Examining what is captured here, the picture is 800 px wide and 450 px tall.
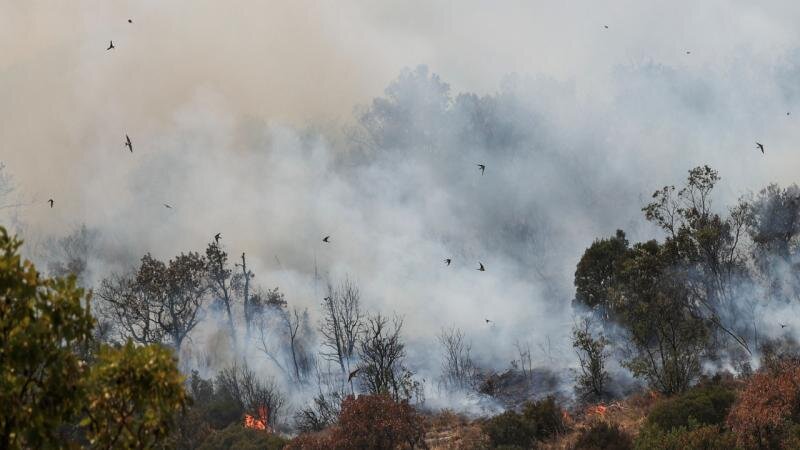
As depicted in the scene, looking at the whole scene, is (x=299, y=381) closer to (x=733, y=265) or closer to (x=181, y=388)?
(x=733, y=265)

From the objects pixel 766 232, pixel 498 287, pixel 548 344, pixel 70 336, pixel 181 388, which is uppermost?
pixel 498 287

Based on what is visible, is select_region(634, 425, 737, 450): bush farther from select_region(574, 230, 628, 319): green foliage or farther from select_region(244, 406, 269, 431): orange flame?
select_region(574, 230, 628, 319): green foliage

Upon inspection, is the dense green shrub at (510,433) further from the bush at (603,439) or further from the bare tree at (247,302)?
the bare tree at (247,302)

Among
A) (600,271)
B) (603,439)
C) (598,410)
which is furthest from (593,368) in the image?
(603,439)

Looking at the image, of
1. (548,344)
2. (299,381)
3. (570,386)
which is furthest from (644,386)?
(299,381)

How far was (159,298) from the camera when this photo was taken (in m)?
44.4

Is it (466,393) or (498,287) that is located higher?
(498,287)

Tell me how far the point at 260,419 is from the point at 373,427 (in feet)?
48.4

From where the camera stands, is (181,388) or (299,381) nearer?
(181,388)

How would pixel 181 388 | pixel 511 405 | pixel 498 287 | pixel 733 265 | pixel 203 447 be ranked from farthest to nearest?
1. pixel 498 287
2. pixel 733 265
3. pixel 511 405
4. pixel 203 447
5. pixel 181 388

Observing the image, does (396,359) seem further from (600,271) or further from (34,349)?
(34,349)

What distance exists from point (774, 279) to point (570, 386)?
16412 mm

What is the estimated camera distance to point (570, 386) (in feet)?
126

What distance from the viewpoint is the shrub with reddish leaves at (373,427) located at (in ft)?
65.4
